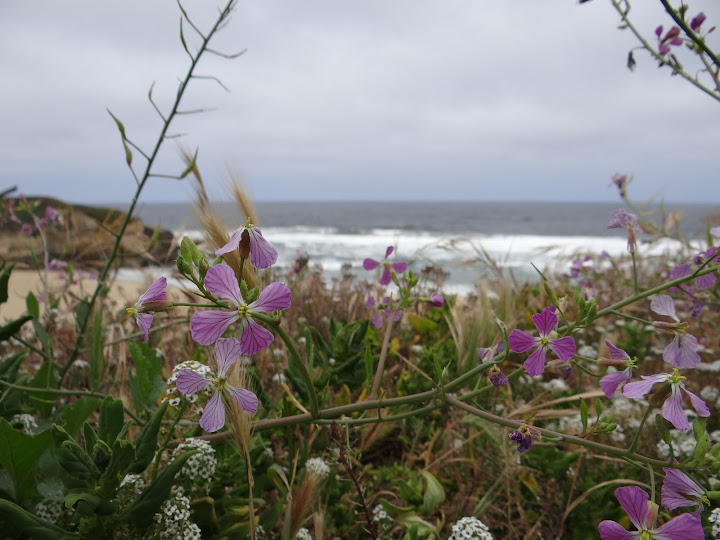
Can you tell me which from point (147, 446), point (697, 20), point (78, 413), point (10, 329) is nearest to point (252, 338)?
point (147, 446)

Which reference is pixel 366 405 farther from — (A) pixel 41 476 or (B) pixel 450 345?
(B) pixel 450 345

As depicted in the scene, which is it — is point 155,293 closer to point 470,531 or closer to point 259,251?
point 259,251

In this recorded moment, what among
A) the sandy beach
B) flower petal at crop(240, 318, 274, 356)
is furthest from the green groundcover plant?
the sandy beach

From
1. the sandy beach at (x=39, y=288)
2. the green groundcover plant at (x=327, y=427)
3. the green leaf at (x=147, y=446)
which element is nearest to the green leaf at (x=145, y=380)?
the green groundcover plant at (x=327, y=427)

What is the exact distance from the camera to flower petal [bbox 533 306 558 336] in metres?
0.90

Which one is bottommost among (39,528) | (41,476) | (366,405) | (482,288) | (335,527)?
(335,527)

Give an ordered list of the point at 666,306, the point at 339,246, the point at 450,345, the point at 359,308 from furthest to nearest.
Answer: the point at 339,246, the point at 359,308, the point at 450,345, the point at 666,306

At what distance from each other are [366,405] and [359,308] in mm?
2062

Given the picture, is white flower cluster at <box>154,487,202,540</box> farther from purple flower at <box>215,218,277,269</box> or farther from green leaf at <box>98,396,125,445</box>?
purple flower at <box>215,218,277,269</box>

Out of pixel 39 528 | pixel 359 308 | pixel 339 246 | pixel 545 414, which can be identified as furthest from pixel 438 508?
pixel 339 246

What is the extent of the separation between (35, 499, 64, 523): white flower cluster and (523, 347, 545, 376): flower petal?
0.99 metres

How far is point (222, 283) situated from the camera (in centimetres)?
73

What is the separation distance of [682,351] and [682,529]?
1.20ft

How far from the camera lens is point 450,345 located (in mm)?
1999
